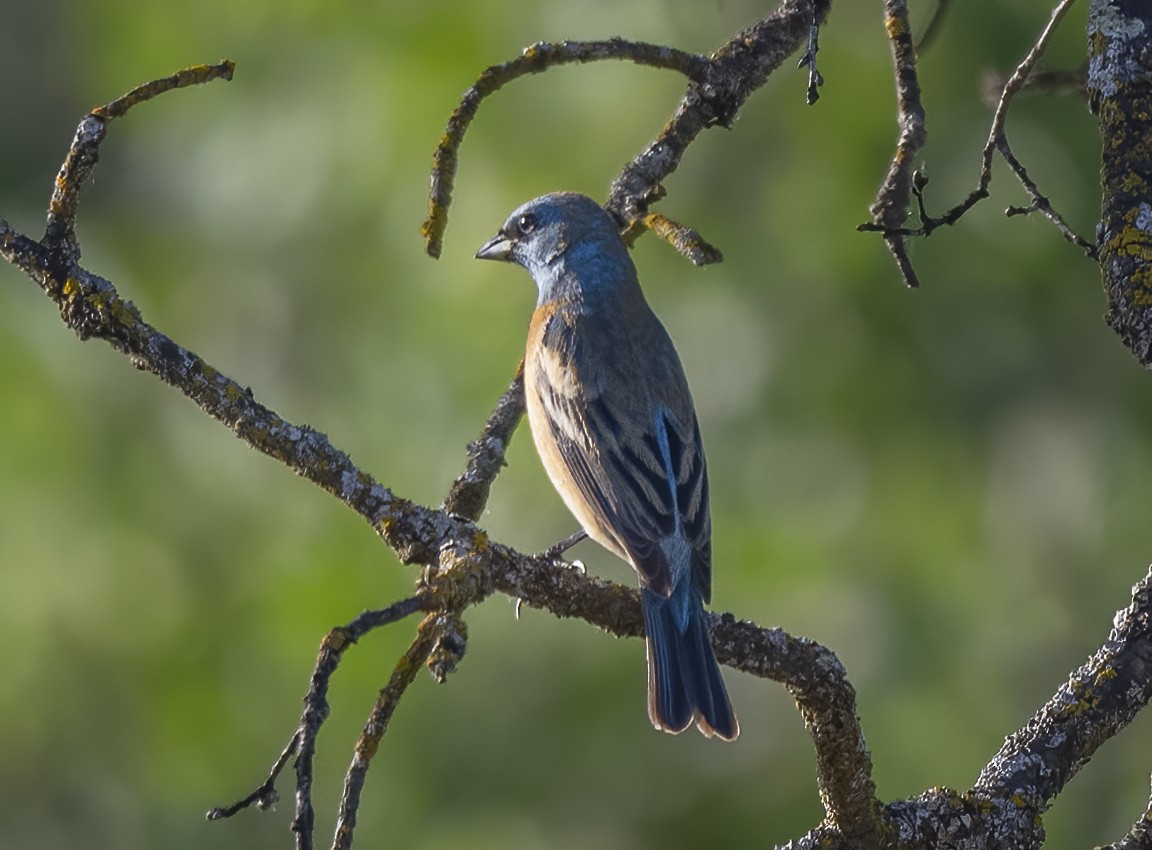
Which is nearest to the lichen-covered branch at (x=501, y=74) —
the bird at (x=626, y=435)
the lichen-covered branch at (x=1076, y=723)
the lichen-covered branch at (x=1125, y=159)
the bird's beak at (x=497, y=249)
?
the bird at (x=626, y=435)

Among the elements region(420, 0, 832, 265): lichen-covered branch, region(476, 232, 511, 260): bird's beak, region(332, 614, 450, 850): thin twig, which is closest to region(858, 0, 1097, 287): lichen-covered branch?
region(420, 0, 832, 265): lichen-covered branch

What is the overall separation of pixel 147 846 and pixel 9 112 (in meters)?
5.73

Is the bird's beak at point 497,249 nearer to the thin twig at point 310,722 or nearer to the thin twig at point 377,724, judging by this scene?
the thin twig at point 377,724

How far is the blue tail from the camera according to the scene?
13.3 feet

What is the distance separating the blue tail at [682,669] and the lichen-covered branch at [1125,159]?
138 centimetres

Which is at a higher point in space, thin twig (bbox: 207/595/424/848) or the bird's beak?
the bird's beak

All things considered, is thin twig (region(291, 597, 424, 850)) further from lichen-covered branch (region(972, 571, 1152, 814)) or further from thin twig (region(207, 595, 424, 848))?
lichen-covered branch (region(972, 571, 1152, 814))

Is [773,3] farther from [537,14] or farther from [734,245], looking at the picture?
[537,14]

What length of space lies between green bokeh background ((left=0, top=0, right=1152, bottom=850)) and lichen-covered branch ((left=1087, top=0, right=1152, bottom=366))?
10.8 ft

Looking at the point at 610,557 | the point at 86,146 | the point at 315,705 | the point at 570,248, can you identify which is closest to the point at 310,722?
the point at 315,705

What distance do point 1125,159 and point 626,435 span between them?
199cm

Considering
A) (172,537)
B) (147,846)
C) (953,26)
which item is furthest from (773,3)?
(147,846)

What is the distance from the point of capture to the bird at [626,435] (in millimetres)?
4188

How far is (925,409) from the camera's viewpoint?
763cm
